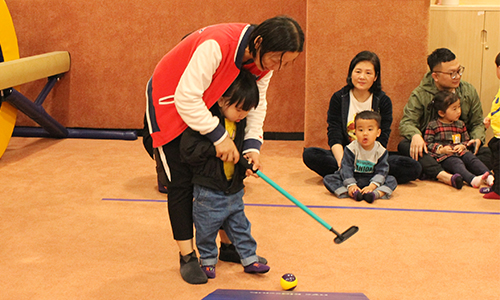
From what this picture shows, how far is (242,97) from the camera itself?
73.5 inches

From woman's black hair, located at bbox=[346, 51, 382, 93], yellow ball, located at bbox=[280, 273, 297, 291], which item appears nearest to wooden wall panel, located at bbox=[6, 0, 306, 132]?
woman's black hair, located at bbox=[346, 51, 382, 93]

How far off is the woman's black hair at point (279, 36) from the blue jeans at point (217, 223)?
573mm

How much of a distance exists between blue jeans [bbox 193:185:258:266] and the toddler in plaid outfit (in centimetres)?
170

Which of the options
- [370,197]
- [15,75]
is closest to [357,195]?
[370,197]

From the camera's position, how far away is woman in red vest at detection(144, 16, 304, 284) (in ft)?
5.68

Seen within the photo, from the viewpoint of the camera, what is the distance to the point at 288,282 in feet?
6.39

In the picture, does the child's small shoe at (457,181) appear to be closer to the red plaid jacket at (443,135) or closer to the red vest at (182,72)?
the red plaid jacket at (443,135)

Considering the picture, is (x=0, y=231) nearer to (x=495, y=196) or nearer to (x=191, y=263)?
(x=191, y=263)

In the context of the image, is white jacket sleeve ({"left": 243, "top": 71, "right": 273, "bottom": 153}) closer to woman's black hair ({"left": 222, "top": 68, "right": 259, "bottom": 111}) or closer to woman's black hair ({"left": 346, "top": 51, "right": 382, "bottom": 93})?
woman's black hair ({"left": 222, "top": 68, "right": 259, "bottom": 111})

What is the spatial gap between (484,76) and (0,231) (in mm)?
3269

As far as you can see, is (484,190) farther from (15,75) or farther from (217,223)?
(15,75)

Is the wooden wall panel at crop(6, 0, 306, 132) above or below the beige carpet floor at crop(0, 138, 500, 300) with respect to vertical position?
above

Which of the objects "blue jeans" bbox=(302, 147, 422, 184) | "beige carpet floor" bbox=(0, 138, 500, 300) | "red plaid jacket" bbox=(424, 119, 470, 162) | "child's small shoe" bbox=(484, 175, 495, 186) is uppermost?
"red plaid jacket" bbox=(424, 119, 470, 162)

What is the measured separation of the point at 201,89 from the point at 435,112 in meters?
2.14
